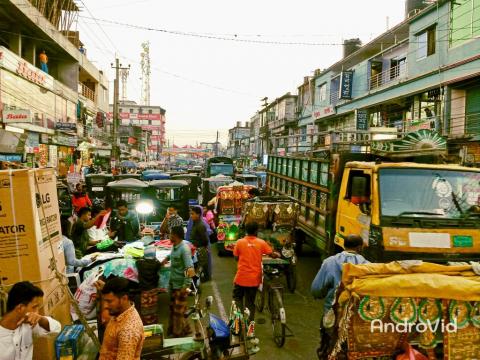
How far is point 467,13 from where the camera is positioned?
54.3ft

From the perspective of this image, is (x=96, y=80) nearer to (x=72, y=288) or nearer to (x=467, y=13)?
(x=467, y=13)

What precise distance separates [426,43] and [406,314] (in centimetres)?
1994

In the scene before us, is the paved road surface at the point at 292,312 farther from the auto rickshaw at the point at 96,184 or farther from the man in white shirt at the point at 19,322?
the auto rickshaw at the point at 96,184

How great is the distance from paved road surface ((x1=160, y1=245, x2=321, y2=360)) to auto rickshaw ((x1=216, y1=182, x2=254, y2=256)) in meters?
0.76

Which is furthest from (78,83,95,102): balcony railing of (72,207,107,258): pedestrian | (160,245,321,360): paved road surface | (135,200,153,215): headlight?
(160,245,321,360): paved road surface

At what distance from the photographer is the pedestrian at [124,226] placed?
9797 millimetres

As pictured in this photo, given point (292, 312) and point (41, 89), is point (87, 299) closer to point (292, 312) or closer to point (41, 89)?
point (292, 312)

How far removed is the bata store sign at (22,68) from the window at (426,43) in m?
20.3

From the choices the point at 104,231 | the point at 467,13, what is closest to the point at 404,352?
the point at 104,231

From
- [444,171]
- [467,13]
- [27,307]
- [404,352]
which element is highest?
[467,13]

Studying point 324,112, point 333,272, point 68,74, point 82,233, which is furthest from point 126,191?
point 68,74

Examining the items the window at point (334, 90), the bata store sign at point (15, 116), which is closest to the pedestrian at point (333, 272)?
the bata store sign at point (15, 116)

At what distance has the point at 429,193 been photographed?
248 inches

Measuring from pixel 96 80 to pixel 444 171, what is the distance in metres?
43.1
